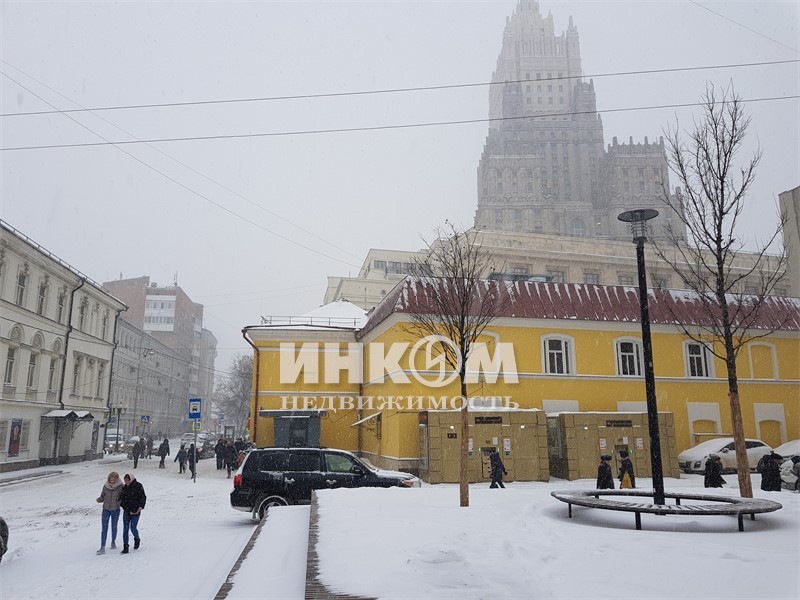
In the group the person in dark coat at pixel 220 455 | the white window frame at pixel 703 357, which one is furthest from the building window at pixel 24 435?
the white window frame at pixel 703 357

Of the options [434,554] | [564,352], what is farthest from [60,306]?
[434,554]

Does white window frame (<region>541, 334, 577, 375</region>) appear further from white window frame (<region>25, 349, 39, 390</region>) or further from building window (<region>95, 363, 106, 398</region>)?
building window (<region>95, 363, 106, 398</region>)

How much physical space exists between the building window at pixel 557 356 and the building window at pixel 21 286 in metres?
25.0

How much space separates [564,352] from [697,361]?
22.8ft

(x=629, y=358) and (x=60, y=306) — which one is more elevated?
(x=60, y=306)

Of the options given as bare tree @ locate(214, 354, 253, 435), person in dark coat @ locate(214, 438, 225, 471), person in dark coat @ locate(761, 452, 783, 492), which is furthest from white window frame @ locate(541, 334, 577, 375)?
Result: bare tree @ locate(214, 354, 253, 435)

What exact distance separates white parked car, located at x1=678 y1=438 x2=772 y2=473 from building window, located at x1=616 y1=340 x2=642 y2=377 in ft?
12.9

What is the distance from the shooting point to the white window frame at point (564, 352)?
25.2 metres

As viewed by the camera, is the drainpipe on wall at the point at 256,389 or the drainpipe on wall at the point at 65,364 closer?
the drainpipe on wall at the point at 256,389

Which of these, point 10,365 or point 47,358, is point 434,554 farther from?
point 47,358

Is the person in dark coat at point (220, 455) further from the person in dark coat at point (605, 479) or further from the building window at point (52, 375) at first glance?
the person in dark coat at point (605, 479)

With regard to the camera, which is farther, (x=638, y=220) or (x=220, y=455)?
(x=220, y=455)

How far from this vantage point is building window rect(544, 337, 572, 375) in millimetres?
25328

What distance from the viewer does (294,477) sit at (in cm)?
1330
